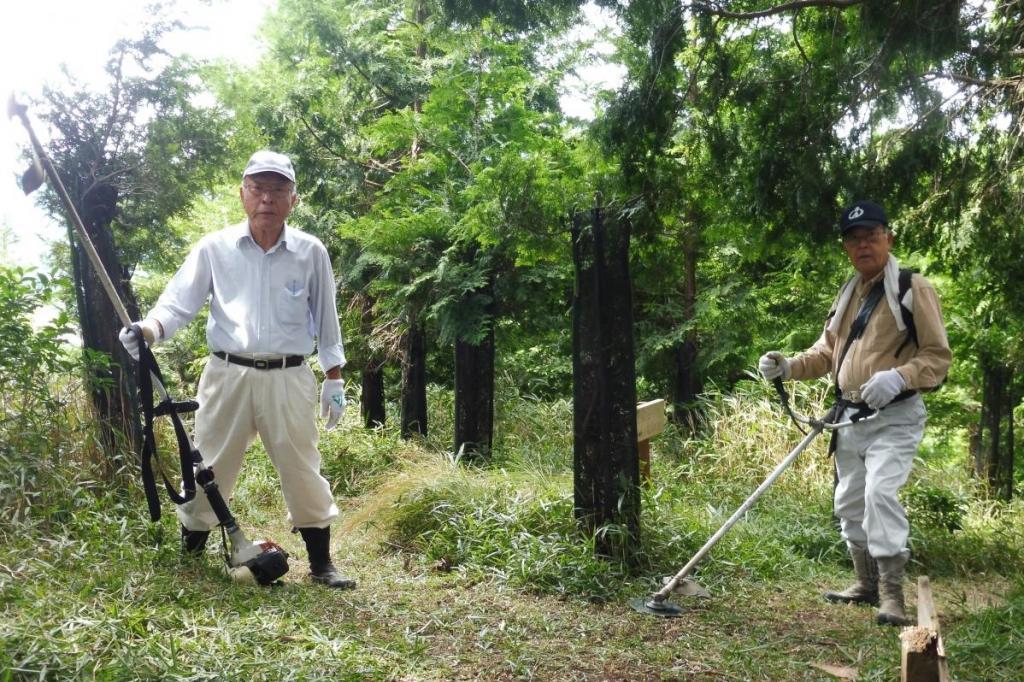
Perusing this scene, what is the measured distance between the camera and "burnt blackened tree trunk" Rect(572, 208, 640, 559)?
4.79m

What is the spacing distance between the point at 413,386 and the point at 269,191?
508 centimetres

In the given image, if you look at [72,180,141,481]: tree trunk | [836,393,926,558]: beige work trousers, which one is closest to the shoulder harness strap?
[836,393,926,558]: beige work trousers

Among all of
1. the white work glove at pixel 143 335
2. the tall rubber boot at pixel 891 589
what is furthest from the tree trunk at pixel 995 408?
the white work glove at pixel 143 335

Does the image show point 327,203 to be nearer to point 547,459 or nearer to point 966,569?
point 547,459

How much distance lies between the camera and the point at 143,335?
4137 millimetres

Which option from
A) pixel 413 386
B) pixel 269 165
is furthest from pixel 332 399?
pixel 413 386

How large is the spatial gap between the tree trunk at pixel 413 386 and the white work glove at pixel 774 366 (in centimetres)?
517

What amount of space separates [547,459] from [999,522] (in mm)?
3501

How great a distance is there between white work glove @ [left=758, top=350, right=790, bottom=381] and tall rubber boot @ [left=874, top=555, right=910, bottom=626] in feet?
3.35

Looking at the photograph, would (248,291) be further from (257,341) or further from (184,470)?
(184,470)

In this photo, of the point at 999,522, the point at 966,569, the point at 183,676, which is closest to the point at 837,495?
the point at 966,569

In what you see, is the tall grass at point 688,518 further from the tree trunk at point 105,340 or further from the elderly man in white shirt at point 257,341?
the tree trunk at point 105,340

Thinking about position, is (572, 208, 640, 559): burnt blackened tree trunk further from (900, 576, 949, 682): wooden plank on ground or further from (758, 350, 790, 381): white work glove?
(900, 576, 949, 682): wooden plank on ground

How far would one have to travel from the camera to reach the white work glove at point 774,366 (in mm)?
4578
